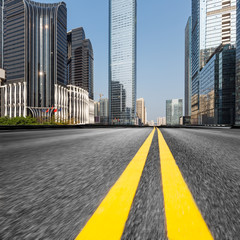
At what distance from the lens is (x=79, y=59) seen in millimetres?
158750

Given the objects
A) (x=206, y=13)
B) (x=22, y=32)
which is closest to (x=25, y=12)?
(x=22, y=32)

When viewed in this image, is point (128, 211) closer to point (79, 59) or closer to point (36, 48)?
point (36, 48)

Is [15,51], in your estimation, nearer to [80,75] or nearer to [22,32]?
[22,32]

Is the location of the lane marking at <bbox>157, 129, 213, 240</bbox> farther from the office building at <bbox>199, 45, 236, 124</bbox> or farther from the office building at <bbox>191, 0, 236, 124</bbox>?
the office building at <bbox>191, 0, 236, 124</bbox>

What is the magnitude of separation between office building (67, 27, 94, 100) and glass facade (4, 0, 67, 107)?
2123 inches

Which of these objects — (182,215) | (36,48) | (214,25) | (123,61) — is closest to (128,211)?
(182,215)

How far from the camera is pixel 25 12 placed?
319ft

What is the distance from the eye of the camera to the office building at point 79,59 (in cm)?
15812

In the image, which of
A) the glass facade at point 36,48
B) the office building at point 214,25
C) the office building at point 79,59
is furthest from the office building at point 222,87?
the office building at point 79,59

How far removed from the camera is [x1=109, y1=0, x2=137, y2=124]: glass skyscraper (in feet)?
510

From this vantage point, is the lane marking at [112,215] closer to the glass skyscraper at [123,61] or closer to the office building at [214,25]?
the office building at [214,25]

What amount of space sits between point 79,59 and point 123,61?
46.5m

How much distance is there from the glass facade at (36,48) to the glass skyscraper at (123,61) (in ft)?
216

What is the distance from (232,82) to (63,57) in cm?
10151
